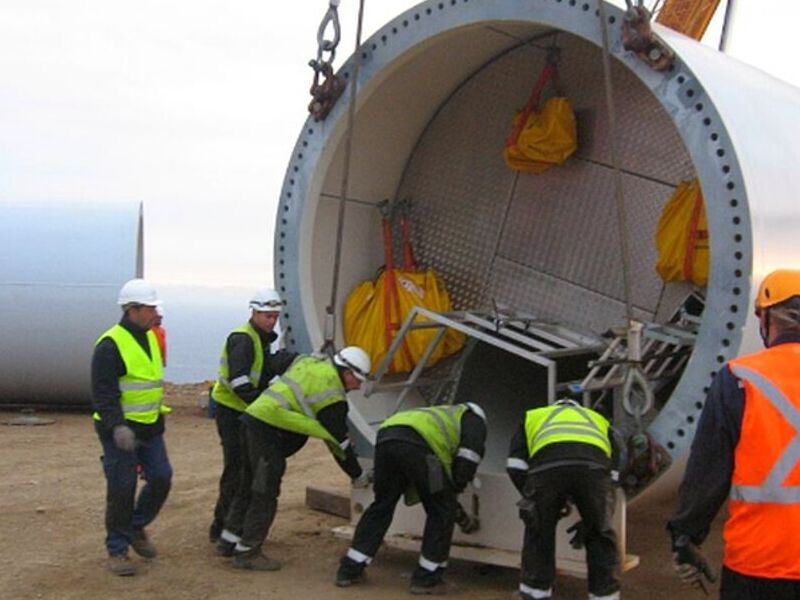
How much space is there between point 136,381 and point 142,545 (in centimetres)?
89

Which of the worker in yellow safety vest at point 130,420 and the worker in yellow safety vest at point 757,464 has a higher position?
the worker in yellow safety vest at point 757,464

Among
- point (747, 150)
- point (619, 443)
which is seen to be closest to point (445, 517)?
point (619, 443)

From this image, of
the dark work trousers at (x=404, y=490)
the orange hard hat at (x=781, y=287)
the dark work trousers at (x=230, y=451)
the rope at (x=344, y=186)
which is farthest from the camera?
the dark work trousers at (x=230, y=451)

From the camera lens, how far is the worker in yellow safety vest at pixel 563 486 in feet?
14.8

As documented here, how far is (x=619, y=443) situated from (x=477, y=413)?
0.75 meters

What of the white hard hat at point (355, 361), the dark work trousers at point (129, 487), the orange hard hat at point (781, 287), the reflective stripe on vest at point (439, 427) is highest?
the orange hard hat at point (781, 287)

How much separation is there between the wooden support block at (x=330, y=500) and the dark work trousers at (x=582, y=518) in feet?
6.99

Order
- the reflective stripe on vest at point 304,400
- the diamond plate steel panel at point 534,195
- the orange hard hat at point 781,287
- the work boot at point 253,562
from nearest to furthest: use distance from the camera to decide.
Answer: the orange hard hat at point 781,287 → the reflective stripe on vest at point 304,400 → the work boot at point 253,562 → the diamond plate steel panel at point 534,195

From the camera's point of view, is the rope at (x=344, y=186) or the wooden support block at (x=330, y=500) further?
the wooden support block at (x=330, y=500)

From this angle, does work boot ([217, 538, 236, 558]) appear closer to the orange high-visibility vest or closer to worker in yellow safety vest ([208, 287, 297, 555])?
worker in yellow safety vest ([208, 287, 297, 555])

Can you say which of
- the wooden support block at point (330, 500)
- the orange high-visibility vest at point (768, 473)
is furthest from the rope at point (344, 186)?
the orange high-visibility vest at point (768, 473)

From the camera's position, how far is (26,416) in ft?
36.0

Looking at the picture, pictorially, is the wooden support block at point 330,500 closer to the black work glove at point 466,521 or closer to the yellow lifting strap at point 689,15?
the black work glove at point 466,521

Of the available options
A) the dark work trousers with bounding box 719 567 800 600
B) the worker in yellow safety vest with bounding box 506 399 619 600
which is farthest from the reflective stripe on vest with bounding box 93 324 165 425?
the dark work trousers with bounding box 719 567 800 600
